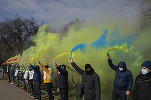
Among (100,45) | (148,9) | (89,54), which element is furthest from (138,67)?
(148,9)

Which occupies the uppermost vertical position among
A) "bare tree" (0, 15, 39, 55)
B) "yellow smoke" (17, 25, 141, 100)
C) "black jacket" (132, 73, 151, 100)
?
"bare tree" (0, 15, 39, 55)

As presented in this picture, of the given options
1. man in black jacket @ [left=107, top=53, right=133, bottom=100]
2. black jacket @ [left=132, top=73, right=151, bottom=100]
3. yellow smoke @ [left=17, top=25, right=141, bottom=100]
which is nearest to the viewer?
black jacket @ [left=132, top=73, right=151, bottom=100]

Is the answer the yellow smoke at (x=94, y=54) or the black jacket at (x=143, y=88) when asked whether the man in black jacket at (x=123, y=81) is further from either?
the yellow smoke at (x=94, y=54)

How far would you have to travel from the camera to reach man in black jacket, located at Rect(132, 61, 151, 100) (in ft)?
9.52

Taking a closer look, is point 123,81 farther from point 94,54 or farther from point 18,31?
point 18,31

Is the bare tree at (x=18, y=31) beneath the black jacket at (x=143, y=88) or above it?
above

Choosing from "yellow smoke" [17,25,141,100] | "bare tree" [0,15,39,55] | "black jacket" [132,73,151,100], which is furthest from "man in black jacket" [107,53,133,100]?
"bare tree" [0,15,39,55]

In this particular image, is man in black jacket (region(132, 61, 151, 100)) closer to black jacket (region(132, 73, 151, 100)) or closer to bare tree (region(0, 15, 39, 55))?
black jacket (region(132, 73, 151, 100))

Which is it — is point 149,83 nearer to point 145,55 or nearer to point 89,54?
point 145,55

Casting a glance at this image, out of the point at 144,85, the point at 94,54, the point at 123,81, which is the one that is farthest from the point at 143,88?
the point at 94,54

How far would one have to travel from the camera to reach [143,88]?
9.68 feet

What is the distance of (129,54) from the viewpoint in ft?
14.7

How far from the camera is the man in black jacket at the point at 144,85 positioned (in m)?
2.90

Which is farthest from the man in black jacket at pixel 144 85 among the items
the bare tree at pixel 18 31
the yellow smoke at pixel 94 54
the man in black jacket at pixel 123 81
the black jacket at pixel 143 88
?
the bare tree at pixel 18 31
